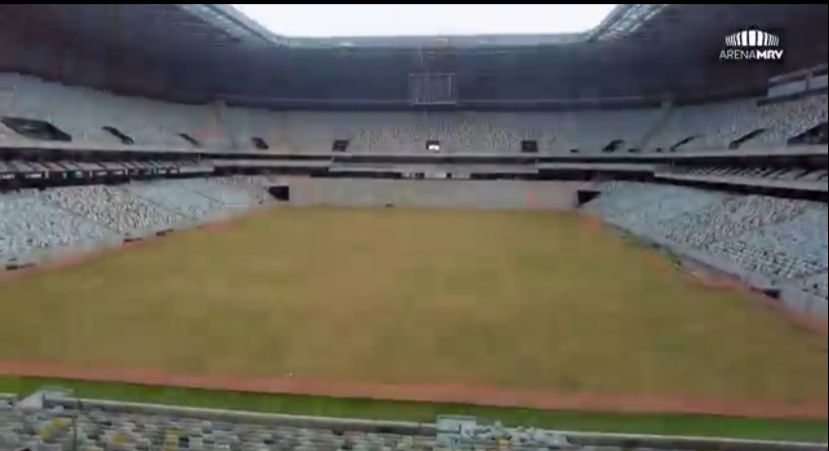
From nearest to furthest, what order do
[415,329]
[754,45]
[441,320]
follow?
[754,45] → [415,329] → [441,320]

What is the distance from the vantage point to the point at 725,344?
46.1 inches

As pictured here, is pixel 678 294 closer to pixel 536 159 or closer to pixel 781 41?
pixel 781 41

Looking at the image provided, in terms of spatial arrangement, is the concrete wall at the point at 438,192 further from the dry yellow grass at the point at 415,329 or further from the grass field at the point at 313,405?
the grass field at the point at 313,405

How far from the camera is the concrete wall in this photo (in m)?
13.9

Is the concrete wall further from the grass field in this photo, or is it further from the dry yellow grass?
the grass field

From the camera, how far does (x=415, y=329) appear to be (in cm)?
211

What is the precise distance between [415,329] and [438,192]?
12.3 metres

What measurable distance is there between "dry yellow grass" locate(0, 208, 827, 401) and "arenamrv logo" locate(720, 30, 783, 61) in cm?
45

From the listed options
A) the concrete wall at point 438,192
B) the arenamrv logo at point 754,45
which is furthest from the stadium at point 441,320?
the concrete wall at point 438,192

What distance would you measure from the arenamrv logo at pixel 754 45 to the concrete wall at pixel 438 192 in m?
12.5

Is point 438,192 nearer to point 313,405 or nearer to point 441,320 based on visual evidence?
point 441,320

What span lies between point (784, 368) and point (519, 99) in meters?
14.1

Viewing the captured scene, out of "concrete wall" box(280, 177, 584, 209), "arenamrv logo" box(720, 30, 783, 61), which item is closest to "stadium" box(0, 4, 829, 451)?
"arenamrv logo" box(720, 30, 783, 61)

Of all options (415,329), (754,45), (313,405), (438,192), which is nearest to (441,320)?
(415,329)
